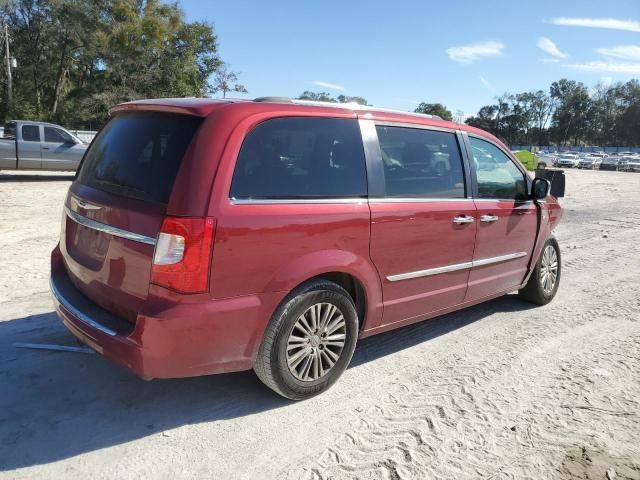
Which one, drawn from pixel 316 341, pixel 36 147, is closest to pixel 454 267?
pixel 316 341

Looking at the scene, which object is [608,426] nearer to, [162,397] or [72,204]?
[162,397]

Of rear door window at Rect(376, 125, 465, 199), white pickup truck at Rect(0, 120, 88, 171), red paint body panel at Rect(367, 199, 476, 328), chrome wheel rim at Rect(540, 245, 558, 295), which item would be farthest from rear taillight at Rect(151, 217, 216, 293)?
white pickup truck at Rect(0, 120, 88, 171)

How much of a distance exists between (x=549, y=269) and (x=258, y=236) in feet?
12.8

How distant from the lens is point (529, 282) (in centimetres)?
548

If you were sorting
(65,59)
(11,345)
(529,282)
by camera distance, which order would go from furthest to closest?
(65,59) → (529,282) → (11,345)

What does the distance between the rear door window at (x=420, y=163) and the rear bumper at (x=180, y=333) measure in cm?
135

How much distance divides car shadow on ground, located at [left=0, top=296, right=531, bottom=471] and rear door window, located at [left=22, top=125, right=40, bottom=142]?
12.7 m

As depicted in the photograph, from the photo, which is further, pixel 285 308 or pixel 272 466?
pixel 285 308

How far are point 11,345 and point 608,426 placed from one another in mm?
4201

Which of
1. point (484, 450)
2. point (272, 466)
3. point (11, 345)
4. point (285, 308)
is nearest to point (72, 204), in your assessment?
point (11, 345)

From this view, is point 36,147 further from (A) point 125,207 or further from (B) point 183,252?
(B) point 183,252

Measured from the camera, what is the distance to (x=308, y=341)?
3357mm

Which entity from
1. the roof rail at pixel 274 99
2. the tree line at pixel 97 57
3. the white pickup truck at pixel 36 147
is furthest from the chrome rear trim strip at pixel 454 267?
the tree line at pixel 97 57

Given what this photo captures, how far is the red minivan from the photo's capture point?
2814 millimetres
